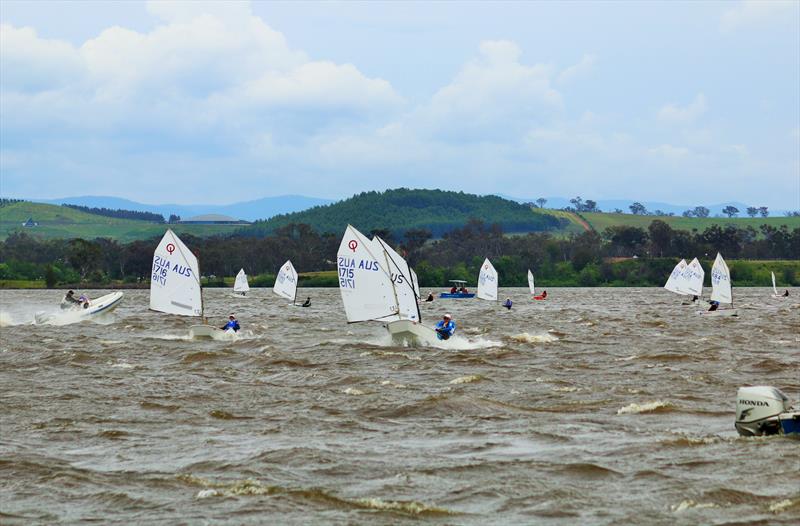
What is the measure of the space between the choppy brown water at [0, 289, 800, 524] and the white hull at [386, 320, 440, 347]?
5.19 ft

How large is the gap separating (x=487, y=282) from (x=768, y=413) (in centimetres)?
9753

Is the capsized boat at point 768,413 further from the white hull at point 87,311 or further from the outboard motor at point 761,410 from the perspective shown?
the white hull at point 87,311

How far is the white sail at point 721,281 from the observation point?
86.6m

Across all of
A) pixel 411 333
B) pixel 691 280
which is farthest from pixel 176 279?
pixel 691 280

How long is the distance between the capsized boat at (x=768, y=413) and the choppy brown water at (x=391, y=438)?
15.6 inches

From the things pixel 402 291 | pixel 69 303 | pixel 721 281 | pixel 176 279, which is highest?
pixel 176 279

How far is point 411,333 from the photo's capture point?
161ft

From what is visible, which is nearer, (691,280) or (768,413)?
(768,413)

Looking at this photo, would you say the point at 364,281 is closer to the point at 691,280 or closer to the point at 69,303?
the point at 69,303

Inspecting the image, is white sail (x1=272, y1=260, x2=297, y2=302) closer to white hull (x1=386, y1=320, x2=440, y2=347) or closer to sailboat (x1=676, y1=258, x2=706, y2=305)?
sailboat (x1=676, y1=258, x2=706, y2=305)

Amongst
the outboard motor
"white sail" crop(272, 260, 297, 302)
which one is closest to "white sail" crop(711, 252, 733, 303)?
"white sail" crop(272, 260, 297, 302)

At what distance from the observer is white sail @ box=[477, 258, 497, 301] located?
119919mm

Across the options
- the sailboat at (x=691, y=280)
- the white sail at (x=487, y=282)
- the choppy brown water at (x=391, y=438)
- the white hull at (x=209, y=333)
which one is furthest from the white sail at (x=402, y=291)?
the white sail at (x=487, y=282)

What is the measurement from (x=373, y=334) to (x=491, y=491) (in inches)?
1628
